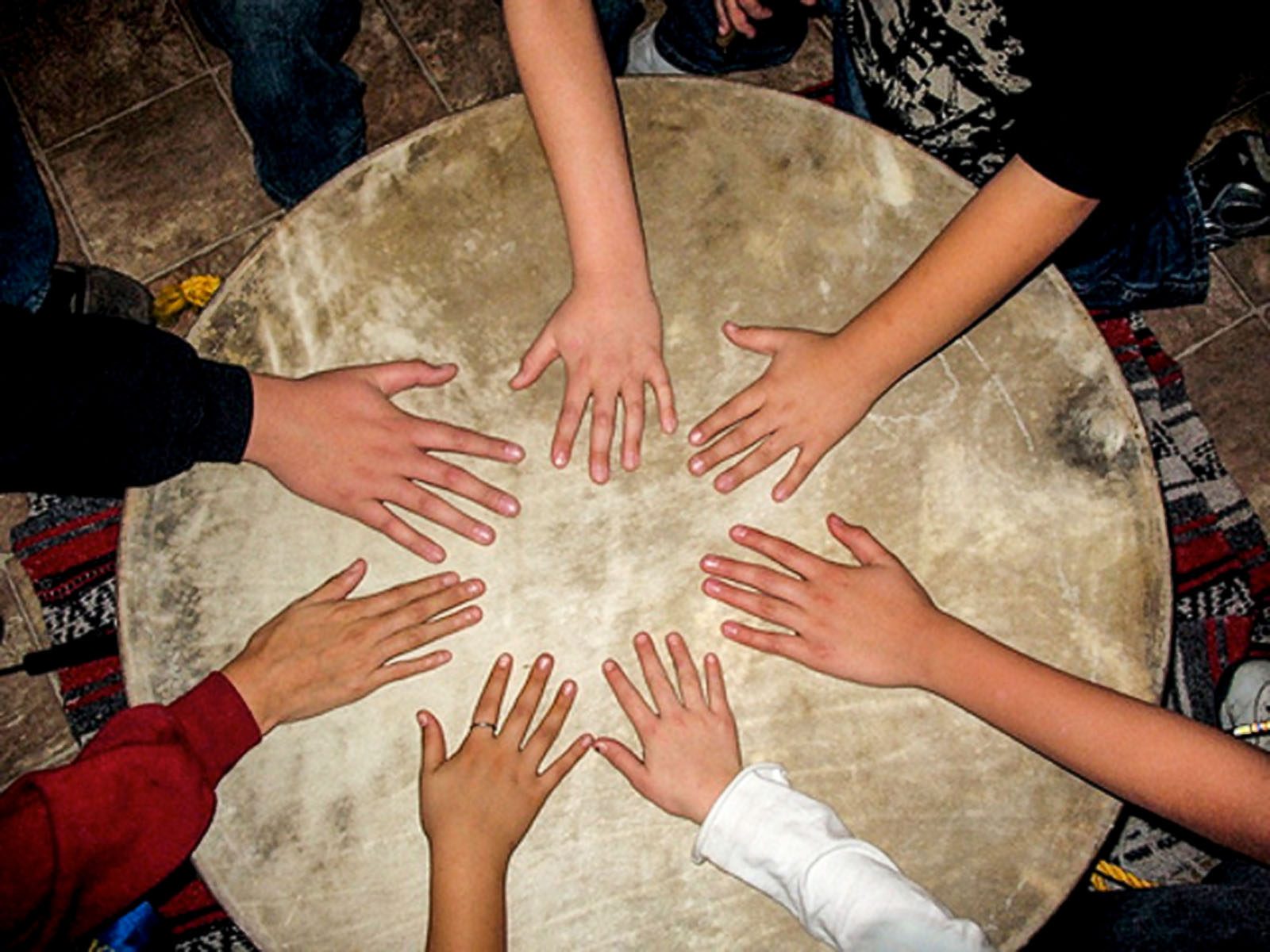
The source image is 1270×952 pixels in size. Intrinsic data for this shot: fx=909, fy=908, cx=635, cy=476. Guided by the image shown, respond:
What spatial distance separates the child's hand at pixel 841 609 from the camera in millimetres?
824

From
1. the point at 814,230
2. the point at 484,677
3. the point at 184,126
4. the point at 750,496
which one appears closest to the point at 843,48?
the point at 814,230

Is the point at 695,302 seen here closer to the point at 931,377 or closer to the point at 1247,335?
the point at 931,377

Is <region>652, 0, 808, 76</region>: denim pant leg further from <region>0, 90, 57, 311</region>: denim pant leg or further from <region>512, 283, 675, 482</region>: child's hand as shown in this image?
<region>0, 90, 57, 311</region>: denim pant leg

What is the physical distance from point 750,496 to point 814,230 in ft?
0.95

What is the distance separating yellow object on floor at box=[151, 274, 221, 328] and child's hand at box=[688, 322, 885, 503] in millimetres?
1054

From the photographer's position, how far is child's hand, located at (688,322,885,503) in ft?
2.87

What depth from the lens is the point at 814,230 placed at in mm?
938

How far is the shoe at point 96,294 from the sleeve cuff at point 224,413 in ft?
2.04

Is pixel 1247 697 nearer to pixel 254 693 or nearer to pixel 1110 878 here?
pixel 1110 878

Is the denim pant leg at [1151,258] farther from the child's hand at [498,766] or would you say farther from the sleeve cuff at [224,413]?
the sleeve cuff at [224,413]

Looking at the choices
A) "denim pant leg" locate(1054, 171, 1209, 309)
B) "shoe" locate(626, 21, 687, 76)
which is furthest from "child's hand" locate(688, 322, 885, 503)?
"shoe" locate(626, 21, 687, 76)

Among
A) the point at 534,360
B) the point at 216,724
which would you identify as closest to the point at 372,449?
the point at 534,360

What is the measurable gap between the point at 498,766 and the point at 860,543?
1.26ft

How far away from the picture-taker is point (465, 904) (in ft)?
2.45
